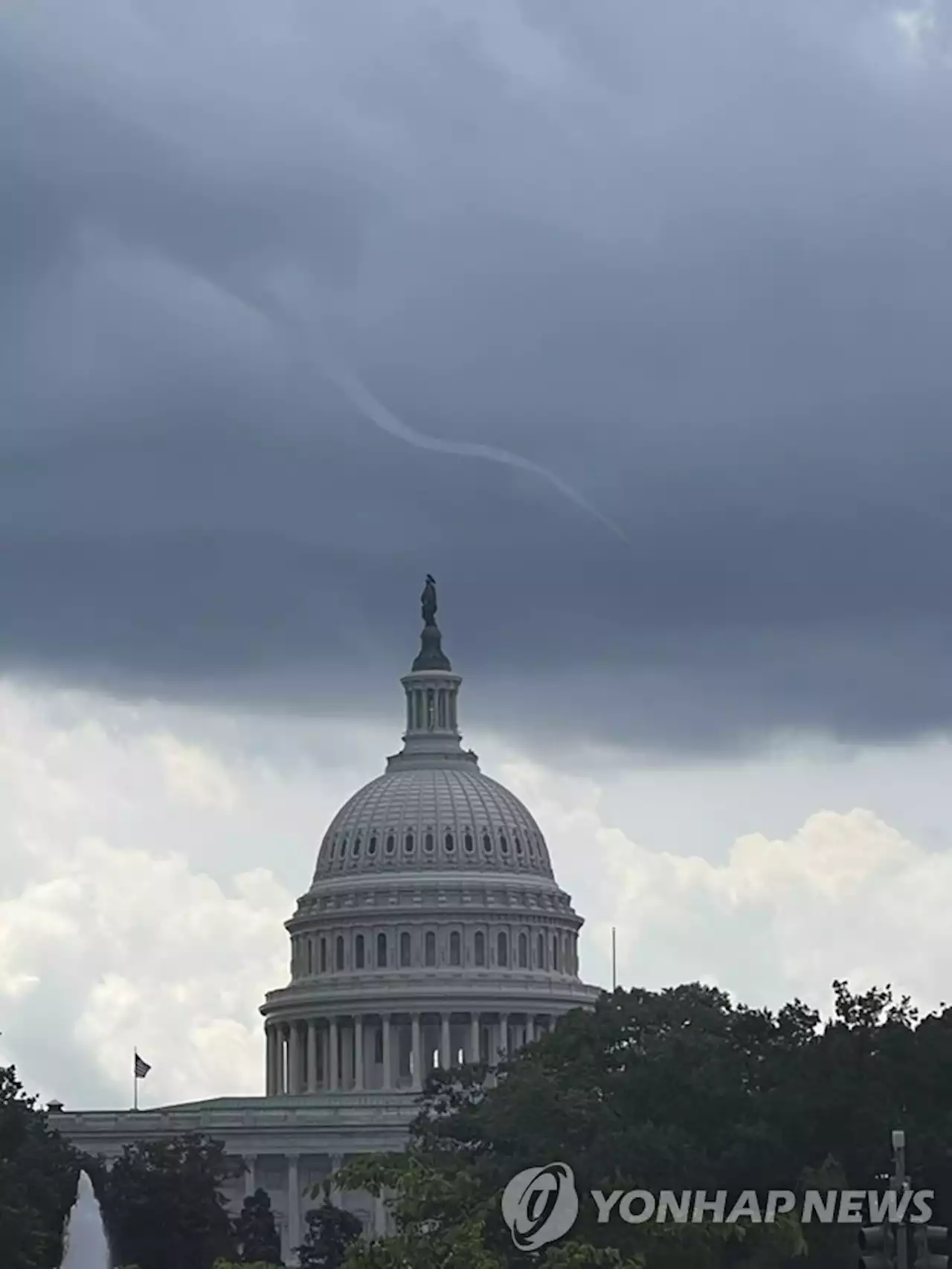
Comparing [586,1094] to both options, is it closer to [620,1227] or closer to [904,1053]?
[904,1053]

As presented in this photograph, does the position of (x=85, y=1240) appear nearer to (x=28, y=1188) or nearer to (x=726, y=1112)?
(x=28, y=1188)

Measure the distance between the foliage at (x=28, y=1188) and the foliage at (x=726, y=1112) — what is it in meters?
Result: 14.9

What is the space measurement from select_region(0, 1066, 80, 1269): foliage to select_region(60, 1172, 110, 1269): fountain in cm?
52

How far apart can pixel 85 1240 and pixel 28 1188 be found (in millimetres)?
6043

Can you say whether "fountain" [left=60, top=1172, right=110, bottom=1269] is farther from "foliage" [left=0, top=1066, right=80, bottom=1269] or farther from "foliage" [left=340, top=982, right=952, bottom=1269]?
"foliage" [left=340, top=982, right=952, bottom=1269]

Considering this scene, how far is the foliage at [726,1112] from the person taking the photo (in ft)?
451

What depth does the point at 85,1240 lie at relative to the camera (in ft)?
581

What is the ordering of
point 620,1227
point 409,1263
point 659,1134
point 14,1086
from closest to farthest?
point 409,1263
point 620,1227
point 659,1134
point 14,1086

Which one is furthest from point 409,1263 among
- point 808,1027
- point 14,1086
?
point 14,1086

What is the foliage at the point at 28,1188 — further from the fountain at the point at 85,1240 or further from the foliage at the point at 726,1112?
the foliage at the point at 726,1112

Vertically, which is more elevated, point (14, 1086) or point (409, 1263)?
point (14, 1086)

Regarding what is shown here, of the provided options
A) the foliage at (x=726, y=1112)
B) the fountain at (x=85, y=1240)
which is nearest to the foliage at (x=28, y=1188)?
the fountain at (x=85, y=1240)

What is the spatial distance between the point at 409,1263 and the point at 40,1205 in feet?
236

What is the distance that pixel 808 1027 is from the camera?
540ft
